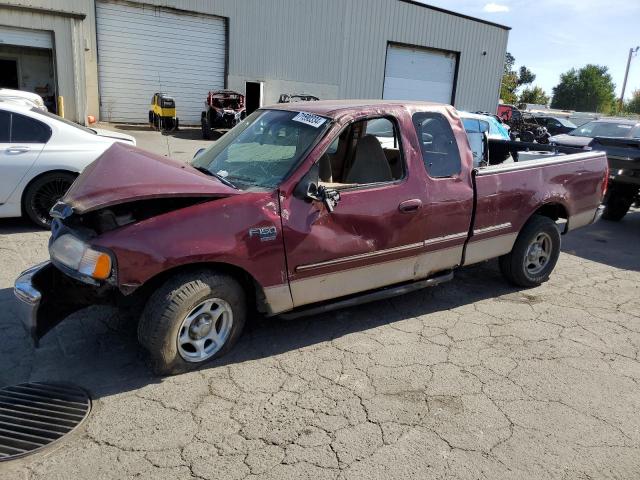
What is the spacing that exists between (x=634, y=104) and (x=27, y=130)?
10592 centimetres

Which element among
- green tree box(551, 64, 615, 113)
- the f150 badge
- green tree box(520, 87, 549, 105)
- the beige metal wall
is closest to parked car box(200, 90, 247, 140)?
the beige metal wall

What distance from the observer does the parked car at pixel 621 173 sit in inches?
324

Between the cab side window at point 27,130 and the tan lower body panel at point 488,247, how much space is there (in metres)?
5.30

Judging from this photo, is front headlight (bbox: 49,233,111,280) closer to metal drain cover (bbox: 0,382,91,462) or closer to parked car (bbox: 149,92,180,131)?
metal drain cover (bbox: 0,382,91,462)

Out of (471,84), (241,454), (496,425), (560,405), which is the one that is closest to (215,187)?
(241,454)

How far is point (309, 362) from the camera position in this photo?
373 centimetres

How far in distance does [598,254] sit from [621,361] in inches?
137

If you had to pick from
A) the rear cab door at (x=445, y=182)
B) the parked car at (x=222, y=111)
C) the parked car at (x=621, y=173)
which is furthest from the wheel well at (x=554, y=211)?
the parked car at (x=222, y=111)

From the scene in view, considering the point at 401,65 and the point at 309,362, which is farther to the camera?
the point at 401,65

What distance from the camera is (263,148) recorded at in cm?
408

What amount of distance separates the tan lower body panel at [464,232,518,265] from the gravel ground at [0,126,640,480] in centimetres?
47

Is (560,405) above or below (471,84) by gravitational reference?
below

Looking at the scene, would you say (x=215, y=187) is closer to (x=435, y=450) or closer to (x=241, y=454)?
(x=241, y=454)

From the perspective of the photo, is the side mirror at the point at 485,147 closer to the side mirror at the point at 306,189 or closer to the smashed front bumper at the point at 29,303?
the side mirror at the point at 306,189
